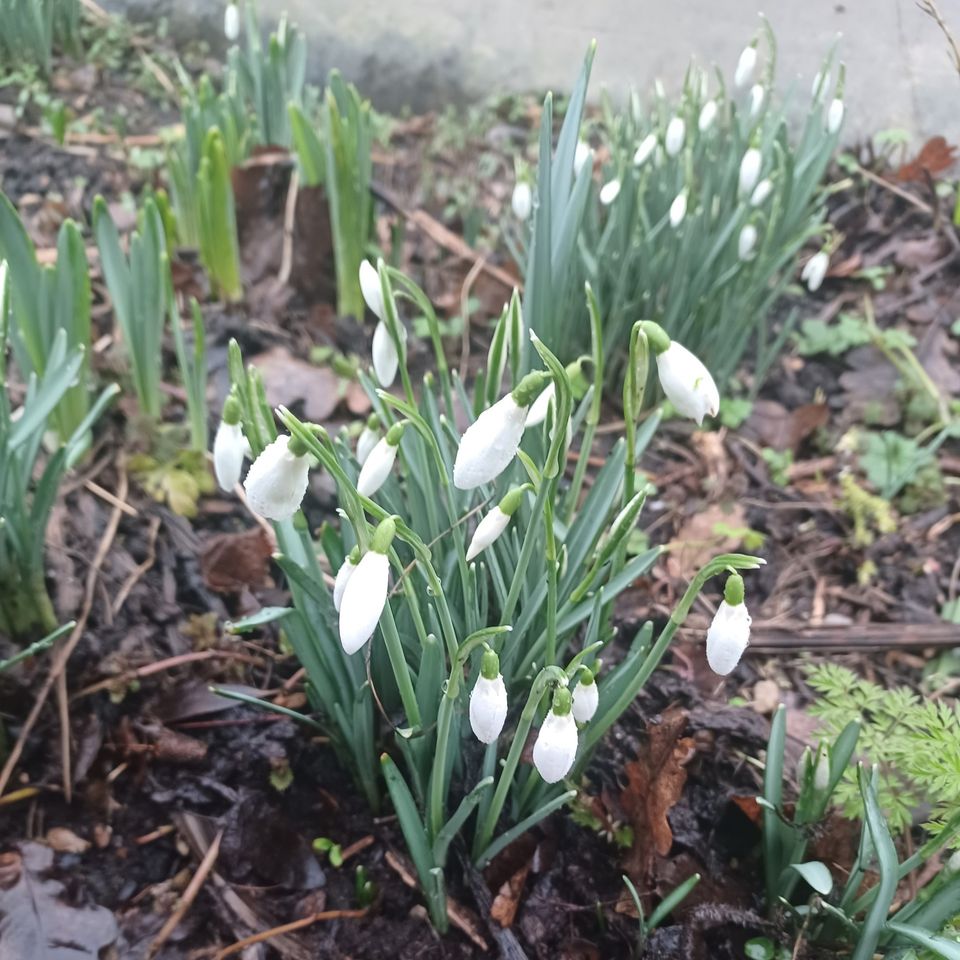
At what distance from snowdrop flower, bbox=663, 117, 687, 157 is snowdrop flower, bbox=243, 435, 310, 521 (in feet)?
5.49

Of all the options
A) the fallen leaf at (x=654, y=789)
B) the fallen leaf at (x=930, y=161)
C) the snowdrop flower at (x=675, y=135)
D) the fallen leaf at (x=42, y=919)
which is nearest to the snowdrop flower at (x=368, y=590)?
the fallen leaf at (x=654, y=789)

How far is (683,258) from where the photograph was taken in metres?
2.18

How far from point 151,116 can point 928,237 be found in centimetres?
301

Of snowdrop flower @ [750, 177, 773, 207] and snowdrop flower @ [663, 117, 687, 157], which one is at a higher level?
snowdrop flower @ [663, 117, 687, 157]

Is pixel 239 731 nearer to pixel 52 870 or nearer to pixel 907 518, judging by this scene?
pixel 52 870

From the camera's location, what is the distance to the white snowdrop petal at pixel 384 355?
48.5 inches

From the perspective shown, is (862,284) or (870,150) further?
(870,150)

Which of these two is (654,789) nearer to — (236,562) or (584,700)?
(584,700)

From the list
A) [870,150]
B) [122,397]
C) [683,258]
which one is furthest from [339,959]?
[870,150]

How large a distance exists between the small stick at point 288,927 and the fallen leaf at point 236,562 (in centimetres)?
67

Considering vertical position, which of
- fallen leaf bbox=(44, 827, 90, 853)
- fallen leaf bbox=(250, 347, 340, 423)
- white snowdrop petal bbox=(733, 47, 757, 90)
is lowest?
fallen leaf bbox=(44, 827, 90, 853)

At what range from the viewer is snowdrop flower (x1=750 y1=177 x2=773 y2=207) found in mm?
2086

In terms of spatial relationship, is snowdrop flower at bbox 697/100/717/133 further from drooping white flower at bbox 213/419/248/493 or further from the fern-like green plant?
drooping white flower at bbox 213/419/248/493

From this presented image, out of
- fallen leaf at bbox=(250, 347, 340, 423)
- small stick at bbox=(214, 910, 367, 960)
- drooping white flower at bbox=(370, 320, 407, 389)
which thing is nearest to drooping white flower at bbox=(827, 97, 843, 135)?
fallen leaf at bbox=(250, 347, 340, 423)
